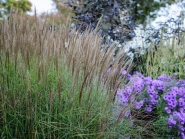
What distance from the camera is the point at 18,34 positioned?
2.32m

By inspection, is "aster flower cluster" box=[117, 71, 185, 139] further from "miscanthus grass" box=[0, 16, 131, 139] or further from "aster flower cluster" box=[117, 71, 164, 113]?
"miscanthus grass" box=[0, 16, 131, 139]

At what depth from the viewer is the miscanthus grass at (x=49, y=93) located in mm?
2152

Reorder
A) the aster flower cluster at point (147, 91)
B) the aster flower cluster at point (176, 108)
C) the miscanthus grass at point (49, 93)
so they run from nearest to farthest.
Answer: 1. the miscanthus grass at point (49, 93)
2. the aster flower cluster at point (176, 108)
3. the aster flower cluster at point (147, 91)

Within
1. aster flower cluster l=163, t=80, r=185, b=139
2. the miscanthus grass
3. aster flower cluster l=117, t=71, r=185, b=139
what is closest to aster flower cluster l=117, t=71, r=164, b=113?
aster flower cluster l=117, t=71, r=185, b=139

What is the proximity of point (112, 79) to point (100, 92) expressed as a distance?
0.98 feet

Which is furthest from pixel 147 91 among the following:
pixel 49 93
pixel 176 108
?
pixel 49 93

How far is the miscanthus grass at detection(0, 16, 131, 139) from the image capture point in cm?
215

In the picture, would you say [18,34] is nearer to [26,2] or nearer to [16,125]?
[16,125]

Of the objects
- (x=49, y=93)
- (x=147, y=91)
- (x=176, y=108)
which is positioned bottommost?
(x=176, y=108)

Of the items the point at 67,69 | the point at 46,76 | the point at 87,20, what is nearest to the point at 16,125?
the point at 46,76

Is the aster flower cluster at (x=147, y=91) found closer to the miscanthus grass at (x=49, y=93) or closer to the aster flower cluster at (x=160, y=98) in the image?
the aster flower cluster at (x=160, y=98)

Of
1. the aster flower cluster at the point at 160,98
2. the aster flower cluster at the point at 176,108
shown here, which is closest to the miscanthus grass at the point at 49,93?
the aster flower cluster at the point at 160,98

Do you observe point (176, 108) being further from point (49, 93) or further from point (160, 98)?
point (49, 93)

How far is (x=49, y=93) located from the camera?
2.21m
